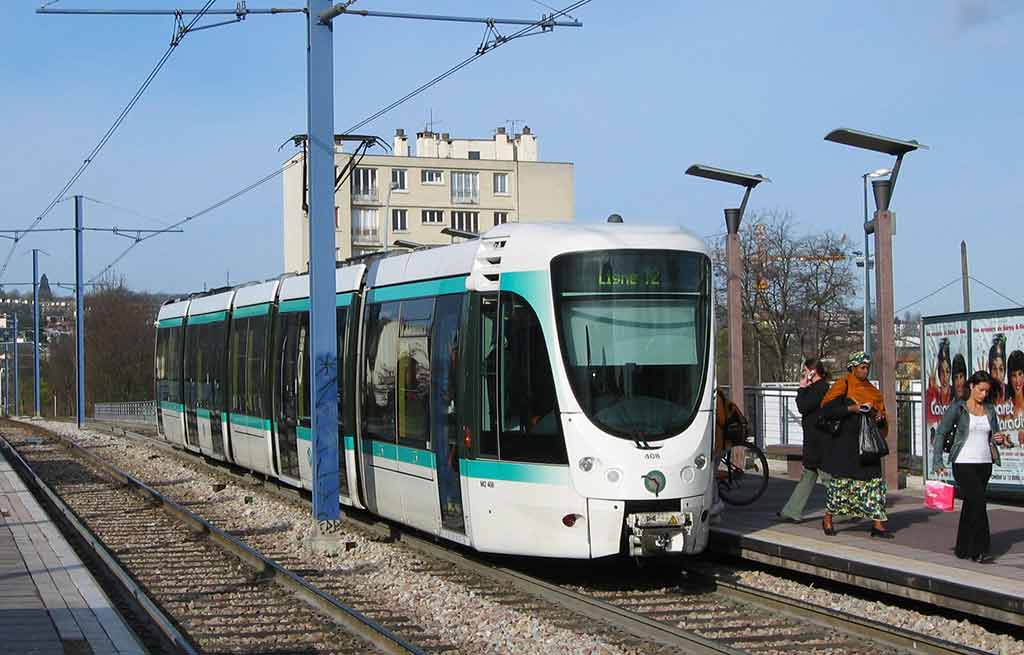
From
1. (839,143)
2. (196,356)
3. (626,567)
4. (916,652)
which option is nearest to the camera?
(916,652)

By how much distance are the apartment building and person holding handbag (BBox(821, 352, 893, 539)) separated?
2923 inches

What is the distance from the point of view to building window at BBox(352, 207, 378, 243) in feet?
290

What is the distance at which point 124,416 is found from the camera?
65.5m

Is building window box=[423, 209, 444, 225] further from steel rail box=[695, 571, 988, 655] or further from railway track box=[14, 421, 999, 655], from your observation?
steel rail box=[695, 571, 988, 655]

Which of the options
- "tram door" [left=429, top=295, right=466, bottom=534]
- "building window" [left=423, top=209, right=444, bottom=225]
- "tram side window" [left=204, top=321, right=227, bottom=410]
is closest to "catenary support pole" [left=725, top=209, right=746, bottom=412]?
"tram door" [left=429, top=295, right=466, bottom=534]

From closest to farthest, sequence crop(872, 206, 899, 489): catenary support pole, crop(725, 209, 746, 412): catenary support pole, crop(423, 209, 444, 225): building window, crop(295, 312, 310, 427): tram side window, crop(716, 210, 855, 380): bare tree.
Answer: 1. crop(872, 206, 899, 489): catenary support pole
2. crop(295, 312, 310, 427): tram side window
3. crop(725, 209, 746, 412): catenary support pole
4. crop(716, 210, 855, 380): bare tree
5. crop(423, 209, 444, 225): building window

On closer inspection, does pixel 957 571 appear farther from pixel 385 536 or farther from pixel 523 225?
pixel 385 536

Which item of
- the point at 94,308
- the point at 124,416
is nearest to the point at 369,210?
the point at 94,308

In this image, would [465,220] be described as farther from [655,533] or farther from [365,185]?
[655,533]

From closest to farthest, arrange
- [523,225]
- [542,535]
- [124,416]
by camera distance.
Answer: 1. [542,535]
2. [523,225]
3. [124,416]

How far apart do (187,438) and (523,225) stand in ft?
51.9

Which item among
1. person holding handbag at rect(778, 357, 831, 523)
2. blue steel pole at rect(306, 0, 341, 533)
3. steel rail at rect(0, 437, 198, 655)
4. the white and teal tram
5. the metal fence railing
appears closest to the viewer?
steel rail at rect(0, 437, 198, 655)

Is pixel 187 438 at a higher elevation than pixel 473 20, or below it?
below

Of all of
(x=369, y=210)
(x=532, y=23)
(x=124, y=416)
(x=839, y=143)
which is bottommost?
(x=124, y=416)
